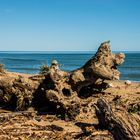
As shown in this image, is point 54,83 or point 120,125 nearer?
point 120,125

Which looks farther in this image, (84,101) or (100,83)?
(100,83)

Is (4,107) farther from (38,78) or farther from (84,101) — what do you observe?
(84,101)

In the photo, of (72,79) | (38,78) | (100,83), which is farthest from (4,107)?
(100,83)

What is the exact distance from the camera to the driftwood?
1680cm

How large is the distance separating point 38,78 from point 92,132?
20.8ft

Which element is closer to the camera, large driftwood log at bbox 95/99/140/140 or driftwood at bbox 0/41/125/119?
large driftwood log at bbox 95/99/140/140

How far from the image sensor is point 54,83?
1647cm

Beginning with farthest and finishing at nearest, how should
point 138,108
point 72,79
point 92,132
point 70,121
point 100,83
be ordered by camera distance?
point 100,83 → point 72,79 → point 138,108 → point 70,121 → point 92,132

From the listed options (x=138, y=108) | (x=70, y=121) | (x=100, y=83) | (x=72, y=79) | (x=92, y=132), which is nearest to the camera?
(x=92, y=132)

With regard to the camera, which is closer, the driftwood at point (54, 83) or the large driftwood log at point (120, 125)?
the large driftwood log at point (120, 125)

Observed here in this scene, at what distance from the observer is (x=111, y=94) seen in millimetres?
20047

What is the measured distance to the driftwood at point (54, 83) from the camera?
16797mm

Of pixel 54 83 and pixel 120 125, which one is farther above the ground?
pixel 54 83

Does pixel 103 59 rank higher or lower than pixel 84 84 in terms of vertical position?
higher
